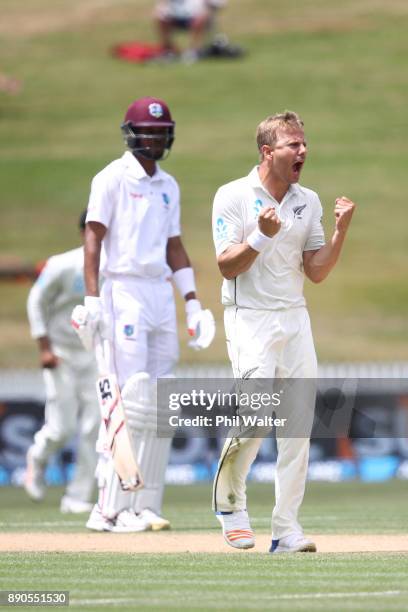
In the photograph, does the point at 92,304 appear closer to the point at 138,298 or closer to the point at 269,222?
the point at 138,298

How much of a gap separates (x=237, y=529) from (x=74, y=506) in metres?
4.74

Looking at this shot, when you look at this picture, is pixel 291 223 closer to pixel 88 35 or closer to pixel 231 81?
pixel 231 81

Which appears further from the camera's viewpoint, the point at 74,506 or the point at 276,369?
the point at 74,506

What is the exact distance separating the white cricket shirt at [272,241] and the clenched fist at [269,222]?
33 centimetres


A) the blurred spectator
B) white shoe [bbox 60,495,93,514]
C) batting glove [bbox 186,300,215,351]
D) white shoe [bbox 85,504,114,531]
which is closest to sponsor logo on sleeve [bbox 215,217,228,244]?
batting glove [bbox 186,300,215,351]

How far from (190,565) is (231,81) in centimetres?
3205

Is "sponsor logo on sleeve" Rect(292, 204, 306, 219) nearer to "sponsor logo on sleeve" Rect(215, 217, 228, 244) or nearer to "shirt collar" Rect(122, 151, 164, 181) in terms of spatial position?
"sponsor logo on sleeve" Rect(215, 217, 228, 244)

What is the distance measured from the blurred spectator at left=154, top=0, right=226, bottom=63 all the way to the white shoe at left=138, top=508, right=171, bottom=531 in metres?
29.6

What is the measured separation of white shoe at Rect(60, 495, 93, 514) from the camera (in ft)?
43.3

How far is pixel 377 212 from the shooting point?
31.0 metres

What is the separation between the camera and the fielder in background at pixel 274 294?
8492 millimetres

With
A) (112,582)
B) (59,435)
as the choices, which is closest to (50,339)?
(59,435)

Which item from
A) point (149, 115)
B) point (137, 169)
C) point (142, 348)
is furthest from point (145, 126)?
point (142, 348)

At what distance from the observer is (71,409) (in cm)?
1374
